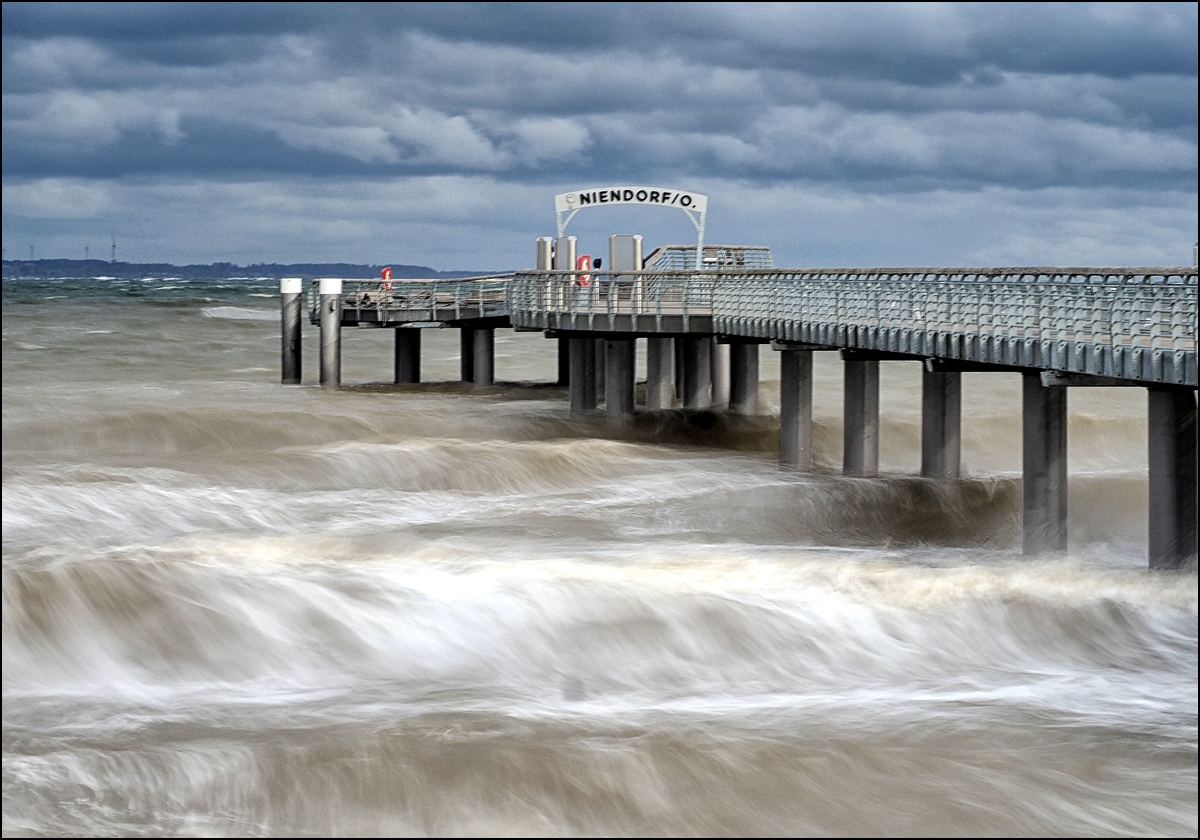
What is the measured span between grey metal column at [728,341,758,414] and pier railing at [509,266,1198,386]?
4558mm

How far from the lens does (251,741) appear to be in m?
12.0

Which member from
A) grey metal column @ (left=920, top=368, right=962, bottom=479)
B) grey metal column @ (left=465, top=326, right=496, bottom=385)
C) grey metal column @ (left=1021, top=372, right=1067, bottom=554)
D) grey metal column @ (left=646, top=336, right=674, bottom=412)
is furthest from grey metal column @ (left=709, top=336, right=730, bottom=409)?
grey metal column @ (left=1021, top=372, right=1067, bottom=554)

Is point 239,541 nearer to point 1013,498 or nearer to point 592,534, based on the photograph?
point 592,534

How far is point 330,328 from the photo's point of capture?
45.5 metres

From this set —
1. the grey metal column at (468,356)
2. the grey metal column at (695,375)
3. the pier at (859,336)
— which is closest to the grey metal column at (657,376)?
the pier at (859,336)


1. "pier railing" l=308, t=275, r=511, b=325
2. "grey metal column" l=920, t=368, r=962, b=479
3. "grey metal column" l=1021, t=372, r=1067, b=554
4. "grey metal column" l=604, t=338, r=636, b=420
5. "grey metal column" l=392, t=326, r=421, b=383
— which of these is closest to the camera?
"grey metal column" l=1021, t=372, r=1067, b=554

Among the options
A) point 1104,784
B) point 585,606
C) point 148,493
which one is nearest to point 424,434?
point 148,493

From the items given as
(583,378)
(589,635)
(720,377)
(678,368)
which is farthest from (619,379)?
(589,635)

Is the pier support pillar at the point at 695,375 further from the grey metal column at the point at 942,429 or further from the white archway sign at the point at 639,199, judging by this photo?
the grey metal column at the point at 942,429

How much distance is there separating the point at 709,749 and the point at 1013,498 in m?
15.2

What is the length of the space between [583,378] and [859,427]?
11423mm

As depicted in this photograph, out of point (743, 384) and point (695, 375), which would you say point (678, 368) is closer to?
point (695, 375)

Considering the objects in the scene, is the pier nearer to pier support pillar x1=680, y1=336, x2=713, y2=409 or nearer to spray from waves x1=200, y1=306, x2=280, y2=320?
pier support pillar x1=680, y1=336, x2=713, y2=409

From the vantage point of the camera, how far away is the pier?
18.0 meters
